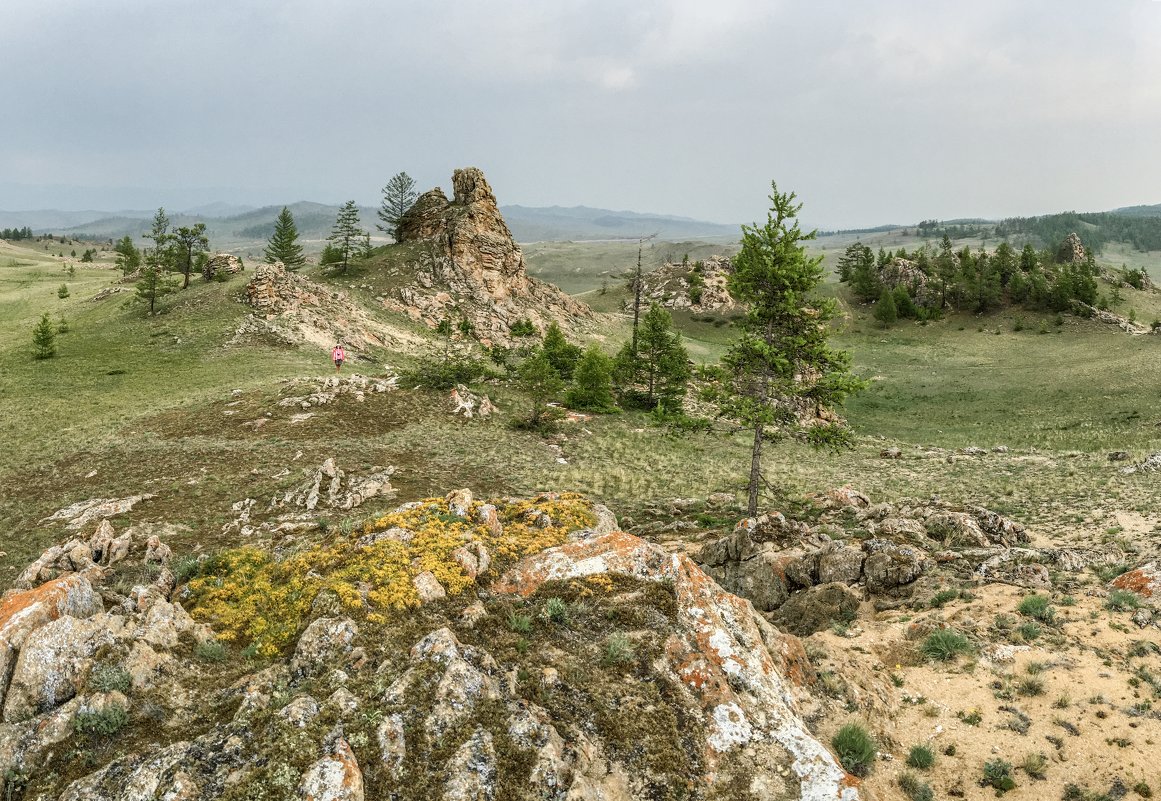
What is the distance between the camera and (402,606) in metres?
9.45

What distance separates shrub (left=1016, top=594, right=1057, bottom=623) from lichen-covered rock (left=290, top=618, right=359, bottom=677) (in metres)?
13.9

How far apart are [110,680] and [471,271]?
71.7 metres

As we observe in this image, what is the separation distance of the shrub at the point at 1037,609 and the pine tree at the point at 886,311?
341 feet

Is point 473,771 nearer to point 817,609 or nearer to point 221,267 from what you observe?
point 817,609

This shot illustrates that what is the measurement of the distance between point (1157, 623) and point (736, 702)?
10.5 meters

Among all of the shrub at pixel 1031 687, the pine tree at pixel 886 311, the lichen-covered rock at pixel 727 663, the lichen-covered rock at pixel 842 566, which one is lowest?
the lichen-covered rock at pixel 842 566

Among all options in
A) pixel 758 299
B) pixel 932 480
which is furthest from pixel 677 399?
pixel 758 299

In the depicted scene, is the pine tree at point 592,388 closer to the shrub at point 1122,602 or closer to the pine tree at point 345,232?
the shrub at point 1122,602

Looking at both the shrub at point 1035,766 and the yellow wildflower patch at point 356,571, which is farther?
the yellow wildflower patch at point 356,571

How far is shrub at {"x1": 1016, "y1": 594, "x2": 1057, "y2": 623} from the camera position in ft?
41.0

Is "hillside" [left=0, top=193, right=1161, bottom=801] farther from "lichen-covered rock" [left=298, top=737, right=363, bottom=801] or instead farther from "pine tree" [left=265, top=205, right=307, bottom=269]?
"pine tree" [left=265, top=205, right=307, bottom=269]

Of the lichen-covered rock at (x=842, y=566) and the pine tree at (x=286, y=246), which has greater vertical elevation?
the pine tree at (x=286, y=246)

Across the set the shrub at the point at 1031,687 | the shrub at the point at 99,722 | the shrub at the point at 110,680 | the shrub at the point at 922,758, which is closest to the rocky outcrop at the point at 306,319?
the shrub at the point at 110,680

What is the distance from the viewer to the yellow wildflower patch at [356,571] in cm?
944
